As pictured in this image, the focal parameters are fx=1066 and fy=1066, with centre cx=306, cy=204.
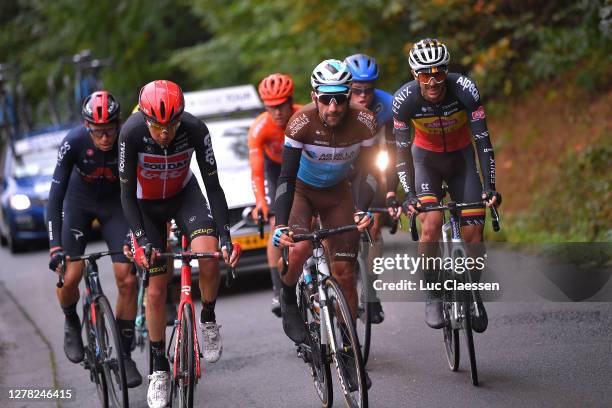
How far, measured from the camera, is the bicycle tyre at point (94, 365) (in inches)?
296

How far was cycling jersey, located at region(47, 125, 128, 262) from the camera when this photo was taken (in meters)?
7.93

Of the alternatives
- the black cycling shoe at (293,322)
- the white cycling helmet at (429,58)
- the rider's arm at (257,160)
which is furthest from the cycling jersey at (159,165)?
the rider's arm at (257,160)

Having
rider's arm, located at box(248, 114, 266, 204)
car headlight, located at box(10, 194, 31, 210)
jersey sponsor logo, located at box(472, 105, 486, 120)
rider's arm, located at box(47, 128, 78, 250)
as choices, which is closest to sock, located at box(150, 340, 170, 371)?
rider's arm, located at box(47, 128, 78, 250)

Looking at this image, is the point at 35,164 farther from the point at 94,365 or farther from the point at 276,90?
the point at 94,365

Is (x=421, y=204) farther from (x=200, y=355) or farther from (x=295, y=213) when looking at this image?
(x=200, y=355)

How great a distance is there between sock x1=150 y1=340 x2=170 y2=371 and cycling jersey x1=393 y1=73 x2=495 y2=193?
2138mm

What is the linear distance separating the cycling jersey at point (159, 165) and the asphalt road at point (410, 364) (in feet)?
5.04

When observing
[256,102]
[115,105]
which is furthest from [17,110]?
[115,105]

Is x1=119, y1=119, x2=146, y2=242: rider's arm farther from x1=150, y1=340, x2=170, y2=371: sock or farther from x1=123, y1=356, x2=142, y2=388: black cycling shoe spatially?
x1=123, y1=356, x2=142, y2=388: black cycling shoe

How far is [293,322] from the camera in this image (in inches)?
300

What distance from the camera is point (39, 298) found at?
14.0 meters

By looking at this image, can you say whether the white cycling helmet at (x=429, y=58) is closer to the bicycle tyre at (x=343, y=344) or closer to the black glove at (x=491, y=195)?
the black glove at (x=491, y=195)

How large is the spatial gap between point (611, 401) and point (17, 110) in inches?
923

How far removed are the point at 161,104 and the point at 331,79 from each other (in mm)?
1155
